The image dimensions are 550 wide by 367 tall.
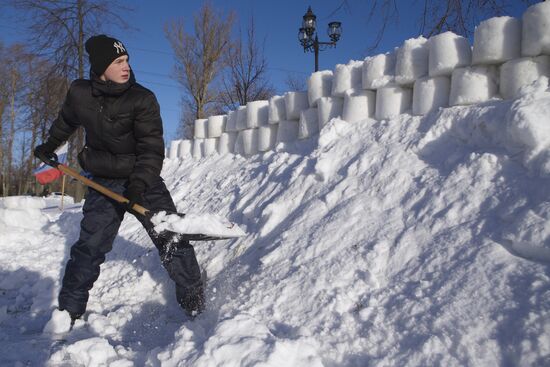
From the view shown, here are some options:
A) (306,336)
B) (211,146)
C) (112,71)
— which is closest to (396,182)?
(306,336)

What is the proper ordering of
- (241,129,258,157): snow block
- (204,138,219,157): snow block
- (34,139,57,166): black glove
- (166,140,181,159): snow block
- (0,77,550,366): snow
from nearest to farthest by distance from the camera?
(0,77,550,366): snow → (34,139,57,166): black glove → (241,129,258,157): snow block → (204,138,219,157): snow block → (166,140,181,159): snow block

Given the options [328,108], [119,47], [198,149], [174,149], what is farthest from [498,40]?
[174,149]

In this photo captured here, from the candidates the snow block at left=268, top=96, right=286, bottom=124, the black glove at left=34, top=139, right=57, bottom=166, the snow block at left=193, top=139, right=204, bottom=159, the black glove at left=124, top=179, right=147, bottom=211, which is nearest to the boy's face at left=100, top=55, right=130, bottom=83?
the black glove at left=124, top=179, right=147, bottom=211

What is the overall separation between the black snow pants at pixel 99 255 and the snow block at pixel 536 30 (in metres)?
2.53

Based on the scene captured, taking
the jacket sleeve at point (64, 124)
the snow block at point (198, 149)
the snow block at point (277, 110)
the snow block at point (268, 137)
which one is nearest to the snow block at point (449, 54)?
the snow block at point (277, 110)

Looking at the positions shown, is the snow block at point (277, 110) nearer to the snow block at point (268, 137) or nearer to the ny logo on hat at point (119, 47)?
the snow block at point (268, 137)

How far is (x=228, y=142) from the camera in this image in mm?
5531

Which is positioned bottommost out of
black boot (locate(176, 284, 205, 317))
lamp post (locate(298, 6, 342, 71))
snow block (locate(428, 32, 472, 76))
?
black boot (locate(176, 284, 205, 317))

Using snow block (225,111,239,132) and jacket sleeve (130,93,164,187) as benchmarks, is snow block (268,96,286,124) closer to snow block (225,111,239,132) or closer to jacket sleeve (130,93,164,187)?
snow block (225,111,239,132)

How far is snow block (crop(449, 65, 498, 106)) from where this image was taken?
2.68 metres

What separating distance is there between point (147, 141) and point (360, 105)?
1.97 meters

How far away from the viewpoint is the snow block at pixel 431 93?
292 cm

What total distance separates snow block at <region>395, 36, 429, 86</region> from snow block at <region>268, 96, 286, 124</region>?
5.30 feet

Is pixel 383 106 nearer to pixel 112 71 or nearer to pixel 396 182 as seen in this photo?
pixel 396 182
